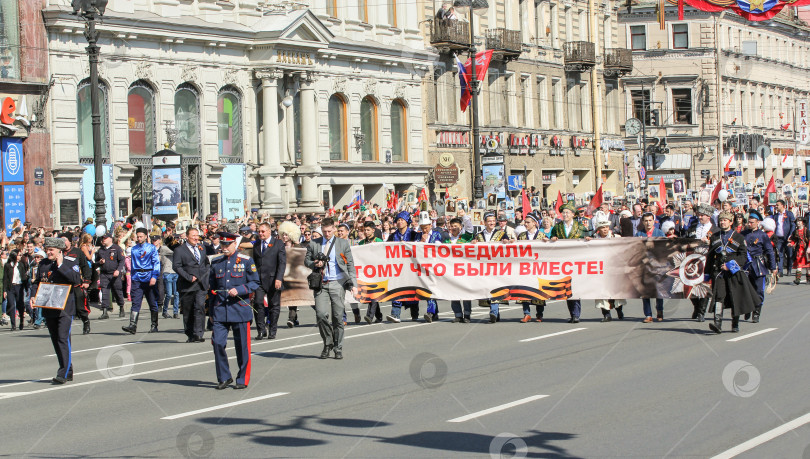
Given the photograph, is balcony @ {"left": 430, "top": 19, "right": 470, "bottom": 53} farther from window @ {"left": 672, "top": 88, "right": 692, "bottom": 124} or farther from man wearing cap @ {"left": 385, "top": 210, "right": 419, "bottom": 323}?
man wearing cap @ {"left": 385, "top": 210, "right": 419, "bottom": 323}

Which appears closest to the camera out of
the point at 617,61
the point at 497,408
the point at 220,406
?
the point at 497,408

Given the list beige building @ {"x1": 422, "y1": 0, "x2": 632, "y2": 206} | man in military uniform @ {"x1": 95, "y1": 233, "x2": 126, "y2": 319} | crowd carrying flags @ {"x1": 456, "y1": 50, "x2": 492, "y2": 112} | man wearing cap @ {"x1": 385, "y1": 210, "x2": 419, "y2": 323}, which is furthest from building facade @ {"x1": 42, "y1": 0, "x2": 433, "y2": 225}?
man wearing cap @ {"x1": 385, "y1": 210, "x2": 419, "y2": 323}

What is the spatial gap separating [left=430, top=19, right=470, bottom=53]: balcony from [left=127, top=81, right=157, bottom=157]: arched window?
15576 millimetres

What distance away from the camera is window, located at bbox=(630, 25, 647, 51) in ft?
240

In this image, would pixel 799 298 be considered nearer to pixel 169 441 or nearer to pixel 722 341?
pixel 722 341

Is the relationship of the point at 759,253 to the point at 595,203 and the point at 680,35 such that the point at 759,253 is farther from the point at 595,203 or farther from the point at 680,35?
the point at 680,35

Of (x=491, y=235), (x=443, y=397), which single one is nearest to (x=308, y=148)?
(x=491, y=235)

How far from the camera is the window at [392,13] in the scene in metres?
47.4

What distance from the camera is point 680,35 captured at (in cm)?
7294

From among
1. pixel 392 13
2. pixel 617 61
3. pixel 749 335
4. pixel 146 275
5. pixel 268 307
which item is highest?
pixel 392 13

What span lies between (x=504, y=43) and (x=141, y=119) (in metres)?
20.5

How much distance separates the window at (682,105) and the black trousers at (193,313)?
5865 centimetres

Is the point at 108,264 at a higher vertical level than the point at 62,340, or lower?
higher

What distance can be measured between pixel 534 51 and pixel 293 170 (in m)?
19.8
